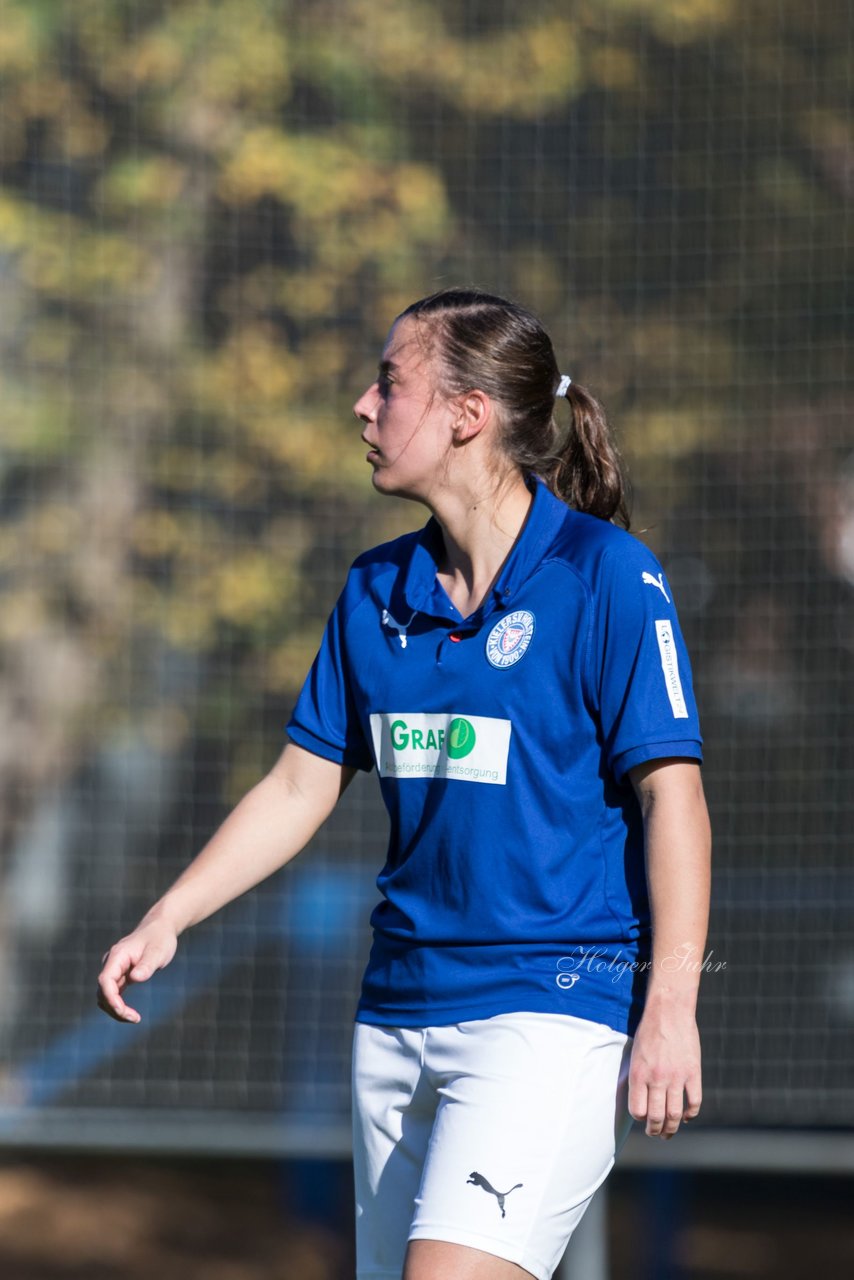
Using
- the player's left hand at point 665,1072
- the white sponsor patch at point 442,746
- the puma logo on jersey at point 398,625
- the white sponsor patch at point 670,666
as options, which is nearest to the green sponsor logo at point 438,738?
the white sponsor patch at point 442,746

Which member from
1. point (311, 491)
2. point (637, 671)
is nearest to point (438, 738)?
point (637, 671)

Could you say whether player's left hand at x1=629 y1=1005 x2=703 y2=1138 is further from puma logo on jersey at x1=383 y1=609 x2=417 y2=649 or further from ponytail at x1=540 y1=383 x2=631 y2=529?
ponytail at x1=540 y1=383 x2=631 y2=529

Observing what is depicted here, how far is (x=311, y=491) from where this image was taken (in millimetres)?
4512

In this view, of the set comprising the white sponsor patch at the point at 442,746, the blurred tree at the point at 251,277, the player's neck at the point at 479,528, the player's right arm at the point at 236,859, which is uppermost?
the blurred tree at the point at 251,277

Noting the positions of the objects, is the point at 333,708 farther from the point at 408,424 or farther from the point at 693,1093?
the point at 693,1093

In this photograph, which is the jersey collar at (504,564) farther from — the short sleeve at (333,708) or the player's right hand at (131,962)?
the player's right hand at (131,962)

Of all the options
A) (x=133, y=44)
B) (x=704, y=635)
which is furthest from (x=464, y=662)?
(x=133, y=44)

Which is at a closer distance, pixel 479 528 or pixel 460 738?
pixel 460 738

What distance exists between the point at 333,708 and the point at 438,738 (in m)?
0.29

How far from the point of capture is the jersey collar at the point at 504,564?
2.02 metres

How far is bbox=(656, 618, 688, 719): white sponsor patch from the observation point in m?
1.91

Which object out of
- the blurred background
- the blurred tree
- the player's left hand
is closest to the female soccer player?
the player's left hand

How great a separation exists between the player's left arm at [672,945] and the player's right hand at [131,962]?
61 centimetres

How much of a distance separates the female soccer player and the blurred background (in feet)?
7.02
